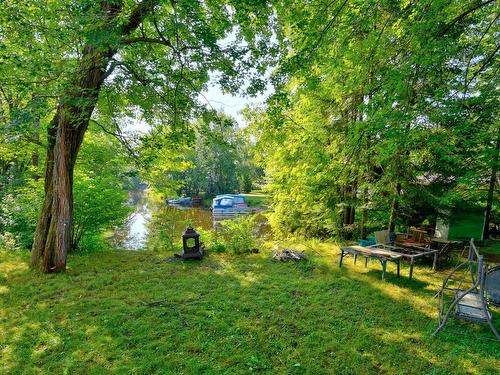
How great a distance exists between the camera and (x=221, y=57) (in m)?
4.49

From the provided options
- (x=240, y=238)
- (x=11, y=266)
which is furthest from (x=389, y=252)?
(x=11, y=266)

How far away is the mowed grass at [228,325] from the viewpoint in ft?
10.1

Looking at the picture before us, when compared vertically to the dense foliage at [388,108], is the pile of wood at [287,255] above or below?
below

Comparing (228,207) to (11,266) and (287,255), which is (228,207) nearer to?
(287,255)

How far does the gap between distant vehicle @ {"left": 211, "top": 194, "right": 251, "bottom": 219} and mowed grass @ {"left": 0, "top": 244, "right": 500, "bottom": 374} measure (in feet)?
53.7

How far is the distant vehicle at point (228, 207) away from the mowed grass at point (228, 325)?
53.7 ft

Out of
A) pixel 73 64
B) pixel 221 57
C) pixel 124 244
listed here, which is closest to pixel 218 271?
pixel 221 57

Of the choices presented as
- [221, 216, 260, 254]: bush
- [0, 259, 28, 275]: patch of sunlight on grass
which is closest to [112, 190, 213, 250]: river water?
[221, 216, 260, 254]: bush

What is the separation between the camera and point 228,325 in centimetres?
385

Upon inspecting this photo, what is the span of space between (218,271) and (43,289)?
324 centimetres

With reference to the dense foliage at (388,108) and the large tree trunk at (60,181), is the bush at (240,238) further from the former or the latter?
the large tree trunk at (60,181)

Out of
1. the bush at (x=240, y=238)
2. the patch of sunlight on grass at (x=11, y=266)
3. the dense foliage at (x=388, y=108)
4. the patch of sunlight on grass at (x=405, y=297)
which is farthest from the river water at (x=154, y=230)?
the patch of sunlight on grass at (x=405, y=297)

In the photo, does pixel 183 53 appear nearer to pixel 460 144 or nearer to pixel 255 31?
pixel 255 31

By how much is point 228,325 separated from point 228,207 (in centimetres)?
1923
